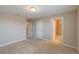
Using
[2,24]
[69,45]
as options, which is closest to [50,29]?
[69,45]

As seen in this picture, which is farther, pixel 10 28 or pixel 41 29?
pixel 41 29

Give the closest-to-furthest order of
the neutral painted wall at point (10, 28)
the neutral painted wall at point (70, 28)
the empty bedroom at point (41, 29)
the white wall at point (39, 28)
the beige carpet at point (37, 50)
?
the beige carpet at point (37, 50)
the empty bedroom at point (41, 29)
the neutral painted wall at point (70, 28)
the neutral painted wall at point (10, 28)
the white wall at point (39, 28)

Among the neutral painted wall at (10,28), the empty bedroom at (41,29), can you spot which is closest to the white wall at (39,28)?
the empty bedroom at (41,29)

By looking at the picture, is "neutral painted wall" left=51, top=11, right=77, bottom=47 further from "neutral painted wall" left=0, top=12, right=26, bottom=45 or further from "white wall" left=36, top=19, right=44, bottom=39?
"neutral painted wall" left=0, top=12, right=26, bottom=45

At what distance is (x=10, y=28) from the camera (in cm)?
553

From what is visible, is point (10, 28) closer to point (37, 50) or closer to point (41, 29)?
point (37, 50)

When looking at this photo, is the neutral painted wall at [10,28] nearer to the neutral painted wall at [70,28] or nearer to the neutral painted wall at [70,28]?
the neutral painted wall at [70,28]

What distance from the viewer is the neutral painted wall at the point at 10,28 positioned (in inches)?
195

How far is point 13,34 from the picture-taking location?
5.84 meters

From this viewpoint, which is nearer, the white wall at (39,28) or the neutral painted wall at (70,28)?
the neutral painted wall at (70,28)

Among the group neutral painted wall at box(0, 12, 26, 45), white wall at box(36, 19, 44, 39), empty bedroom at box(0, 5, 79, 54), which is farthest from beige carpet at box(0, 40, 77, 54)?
white wall at box(36, 19, 44, 39)

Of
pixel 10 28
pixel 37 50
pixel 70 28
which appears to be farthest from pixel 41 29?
pixel 37 50
